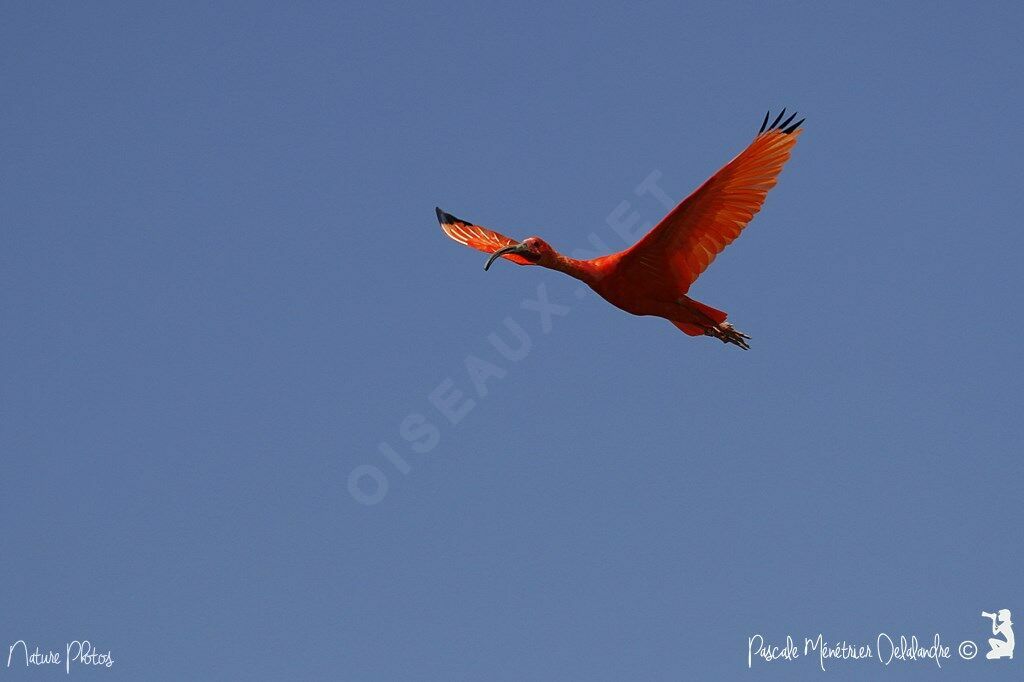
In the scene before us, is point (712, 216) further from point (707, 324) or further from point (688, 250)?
point (707, 324)

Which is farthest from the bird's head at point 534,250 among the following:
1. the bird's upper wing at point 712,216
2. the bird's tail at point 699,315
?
the bird's tail at point 699,315

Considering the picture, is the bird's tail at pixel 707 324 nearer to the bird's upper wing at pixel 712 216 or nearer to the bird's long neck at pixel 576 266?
the bird's upper wing at pixel 712 216

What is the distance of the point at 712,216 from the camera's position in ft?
72.5

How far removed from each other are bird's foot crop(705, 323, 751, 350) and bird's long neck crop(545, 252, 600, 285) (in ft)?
6.51

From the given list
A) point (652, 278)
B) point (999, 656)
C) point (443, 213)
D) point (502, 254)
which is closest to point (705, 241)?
point (652, 278)

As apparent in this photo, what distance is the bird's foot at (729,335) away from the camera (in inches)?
911

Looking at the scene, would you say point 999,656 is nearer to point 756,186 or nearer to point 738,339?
point 738,339

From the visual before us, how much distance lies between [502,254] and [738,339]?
3687 millimetres

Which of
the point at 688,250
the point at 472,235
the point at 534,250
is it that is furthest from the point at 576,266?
the point at 472,235

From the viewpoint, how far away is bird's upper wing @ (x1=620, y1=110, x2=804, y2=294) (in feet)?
71.6

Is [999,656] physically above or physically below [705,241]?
below

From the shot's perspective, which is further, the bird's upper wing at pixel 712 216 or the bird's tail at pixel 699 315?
the bird's tail at pixel 699 315

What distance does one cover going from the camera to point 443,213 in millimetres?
26562

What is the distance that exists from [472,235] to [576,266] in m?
3.90
